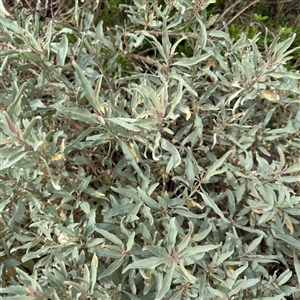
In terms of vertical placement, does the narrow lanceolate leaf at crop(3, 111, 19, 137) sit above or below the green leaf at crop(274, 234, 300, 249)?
above

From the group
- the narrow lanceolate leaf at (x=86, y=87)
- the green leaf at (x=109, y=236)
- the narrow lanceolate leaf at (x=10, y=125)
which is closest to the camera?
the narrow lanceolate leaf at (x=10, y=125)

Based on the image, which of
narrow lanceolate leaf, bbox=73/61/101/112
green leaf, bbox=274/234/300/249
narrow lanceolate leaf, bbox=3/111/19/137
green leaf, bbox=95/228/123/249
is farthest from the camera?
green leaf, bbox=274/234/300/249

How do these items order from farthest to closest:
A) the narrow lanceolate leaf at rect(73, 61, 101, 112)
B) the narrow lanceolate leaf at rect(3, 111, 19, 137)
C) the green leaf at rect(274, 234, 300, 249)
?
1. the green leaf at rect(274, 234, 300, 249)
2. the narrow lanceolate leaf at rect(73, 61, 101, 112)
3. the narrow lanceolate leaf at rect(3, 111, 19, 137)

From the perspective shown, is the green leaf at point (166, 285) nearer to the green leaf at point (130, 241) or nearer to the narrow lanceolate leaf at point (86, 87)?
the green leaf at point (130, 241)

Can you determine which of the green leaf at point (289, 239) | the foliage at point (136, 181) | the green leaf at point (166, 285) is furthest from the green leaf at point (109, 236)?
the green leaf at point (289, 239)

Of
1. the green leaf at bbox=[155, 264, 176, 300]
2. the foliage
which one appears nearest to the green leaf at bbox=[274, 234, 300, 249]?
the foliage

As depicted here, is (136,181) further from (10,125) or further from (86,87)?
(10,125)

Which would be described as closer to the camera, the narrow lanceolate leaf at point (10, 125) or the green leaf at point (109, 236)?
the narrow lanceolate leaf at point (10, 125)

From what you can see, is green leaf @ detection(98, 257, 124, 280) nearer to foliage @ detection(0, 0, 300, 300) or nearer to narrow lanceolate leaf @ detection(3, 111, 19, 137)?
foliage @ detection(0, 0, 300, 300)

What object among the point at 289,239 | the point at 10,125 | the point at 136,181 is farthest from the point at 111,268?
the point at 289,239

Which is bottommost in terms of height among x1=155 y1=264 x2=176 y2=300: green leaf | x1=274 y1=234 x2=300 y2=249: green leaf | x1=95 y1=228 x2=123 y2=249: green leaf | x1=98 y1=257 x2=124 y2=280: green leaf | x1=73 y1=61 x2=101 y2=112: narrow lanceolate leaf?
x1=274 y1=234 x2=300 y2=249: green leaf

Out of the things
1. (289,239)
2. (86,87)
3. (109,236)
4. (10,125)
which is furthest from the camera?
(289,239)

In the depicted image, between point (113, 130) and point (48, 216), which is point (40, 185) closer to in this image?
point (48, 216)

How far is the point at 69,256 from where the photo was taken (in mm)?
1229
